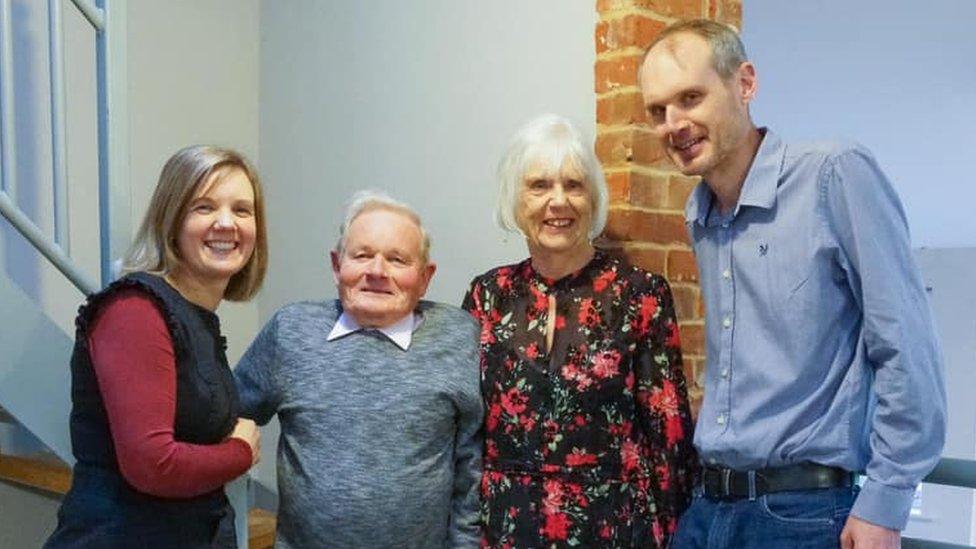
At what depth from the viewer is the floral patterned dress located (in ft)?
5.32

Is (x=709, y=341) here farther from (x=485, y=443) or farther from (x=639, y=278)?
(x=485, y=443)

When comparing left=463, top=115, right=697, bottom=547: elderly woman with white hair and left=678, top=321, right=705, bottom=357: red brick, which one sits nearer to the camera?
left=463, top=115, right=697, bottom=547: elderly woman with white hair

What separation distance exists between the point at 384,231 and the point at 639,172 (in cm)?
61

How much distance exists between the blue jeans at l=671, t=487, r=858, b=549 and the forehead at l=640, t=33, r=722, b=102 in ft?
2.16

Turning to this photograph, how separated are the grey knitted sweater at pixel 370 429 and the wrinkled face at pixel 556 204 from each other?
0.26 meters

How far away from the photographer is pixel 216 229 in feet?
4.88

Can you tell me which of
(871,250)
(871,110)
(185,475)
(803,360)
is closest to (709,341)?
(803,360)

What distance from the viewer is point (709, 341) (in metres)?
1.51

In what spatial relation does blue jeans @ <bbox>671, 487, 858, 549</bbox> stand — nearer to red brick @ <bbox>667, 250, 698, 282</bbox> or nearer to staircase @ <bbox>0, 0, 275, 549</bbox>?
red brick @ <bbox>667, 250, 698, 282</bbox>

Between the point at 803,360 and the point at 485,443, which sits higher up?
the point at 803,360

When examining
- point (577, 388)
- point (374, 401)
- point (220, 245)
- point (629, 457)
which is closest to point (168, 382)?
point (220, 245)

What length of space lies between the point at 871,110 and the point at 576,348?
297 cm

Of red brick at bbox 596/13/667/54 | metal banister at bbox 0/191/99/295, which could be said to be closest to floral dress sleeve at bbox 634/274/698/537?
red brick at bbox 596/13/667/54

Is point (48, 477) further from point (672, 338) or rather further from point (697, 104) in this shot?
point (697, 104)
